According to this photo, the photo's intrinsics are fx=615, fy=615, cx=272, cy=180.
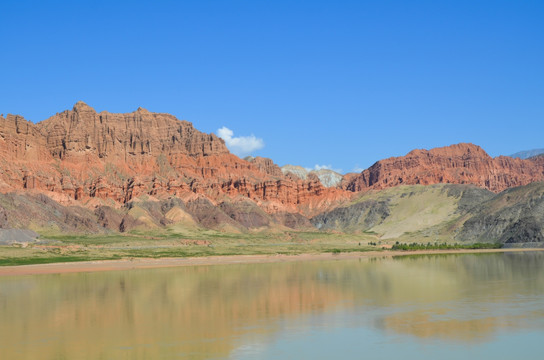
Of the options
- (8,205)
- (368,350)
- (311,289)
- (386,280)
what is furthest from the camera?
(8,205)

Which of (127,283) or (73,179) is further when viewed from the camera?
(73,179)

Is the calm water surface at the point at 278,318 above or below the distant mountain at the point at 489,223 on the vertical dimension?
below

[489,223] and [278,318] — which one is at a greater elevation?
[489,223]

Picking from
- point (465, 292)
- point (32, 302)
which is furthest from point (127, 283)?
point (465, 292)

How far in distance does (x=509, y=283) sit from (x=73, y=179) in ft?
537

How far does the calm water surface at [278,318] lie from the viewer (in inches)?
1000

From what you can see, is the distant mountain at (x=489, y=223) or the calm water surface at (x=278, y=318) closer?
the calm water surface at (x=278, y=318)

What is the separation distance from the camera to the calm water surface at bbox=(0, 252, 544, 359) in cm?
2539

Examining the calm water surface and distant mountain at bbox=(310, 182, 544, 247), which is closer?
the calm water surface

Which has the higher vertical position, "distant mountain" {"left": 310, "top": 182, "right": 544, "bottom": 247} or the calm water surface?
"distant mountain" {"left": 310, "top": 182, "right": 544, "bottom": 247}

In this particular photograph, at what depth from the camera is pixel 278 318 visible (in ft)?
109

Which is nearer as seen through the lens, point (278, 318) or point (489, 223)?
point (278, 318)

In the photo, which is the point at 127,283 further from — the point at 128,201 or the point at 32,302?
the point at 128,201

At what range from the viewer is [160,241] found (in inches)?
5531
